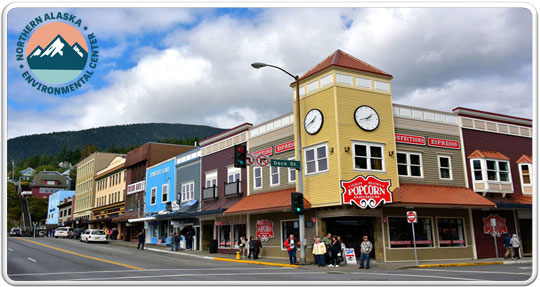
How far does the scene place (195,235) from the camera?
120 ft

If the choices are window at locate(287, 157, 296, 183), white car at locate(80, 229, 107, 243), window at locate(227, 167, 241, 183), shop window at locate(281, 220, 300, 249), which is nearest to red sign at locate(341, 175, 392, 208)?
shop window at locate(281, 220, 300, 249)

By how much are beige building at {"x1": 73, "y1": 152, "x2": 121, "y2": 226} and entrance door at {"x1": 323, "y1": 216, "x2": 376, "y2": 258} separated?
50.6 metres

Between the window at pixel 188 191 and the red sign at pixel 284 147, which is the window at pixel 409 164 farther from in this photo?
the window at pixel 188 191

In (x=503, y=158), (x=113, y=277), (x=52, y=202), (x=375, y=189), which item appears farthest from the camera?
(x=52, y=202)

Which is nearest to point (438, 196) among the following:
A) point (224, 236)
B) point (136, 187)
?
point (224, 236)

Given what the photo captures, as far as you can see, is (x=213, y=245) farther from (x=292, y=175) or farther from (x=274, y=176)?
(x=292, y=175)

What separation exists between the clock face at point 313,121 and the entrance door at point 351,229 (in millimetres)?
5096

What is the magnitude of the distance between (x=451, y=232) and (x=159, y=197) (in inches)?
1063

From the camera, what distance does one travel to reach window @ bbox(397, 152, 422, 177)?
26.5 m

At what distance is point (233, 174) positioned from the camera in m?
33.2

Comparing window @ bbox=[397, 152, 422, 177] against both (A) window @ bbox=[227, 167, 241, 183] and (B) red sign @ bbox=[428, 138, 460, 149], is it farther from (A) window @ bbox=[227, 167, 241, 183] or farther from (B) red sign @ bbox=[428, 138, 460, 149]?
(A) window @ bbox=[227, 167, 241, 183]

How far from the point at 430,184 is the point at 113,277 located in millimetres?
18806
